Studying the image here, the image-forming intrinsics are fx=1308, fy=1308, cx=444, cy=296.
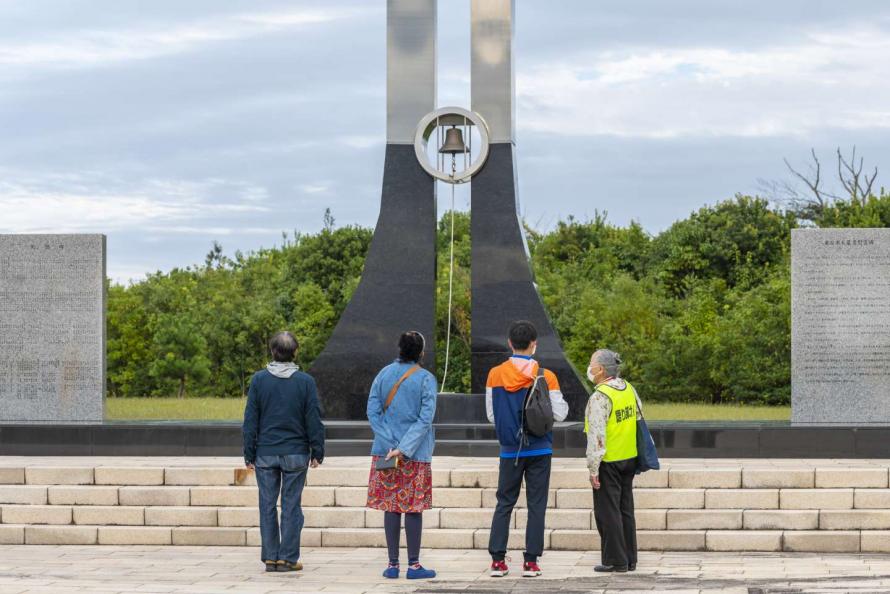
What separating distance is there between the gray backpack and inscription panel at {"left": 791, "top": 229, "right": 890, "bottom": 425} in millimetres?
5453

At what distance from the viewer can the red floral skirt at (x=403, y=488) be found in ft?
25.1

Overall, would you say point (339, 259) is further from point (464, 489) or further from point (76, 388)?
point (464, 489)

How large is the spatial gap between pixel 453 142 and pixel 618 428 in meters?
6.14

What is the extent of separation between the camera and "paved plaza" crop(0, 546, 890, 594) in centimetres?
734

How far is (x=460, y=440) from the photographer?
12016mm

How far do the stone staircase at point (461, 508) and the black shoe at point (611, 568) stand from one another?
1.10m

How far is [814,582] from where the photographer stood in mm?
7492

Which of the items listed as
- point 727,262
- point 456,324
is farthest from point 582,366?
point 727,262

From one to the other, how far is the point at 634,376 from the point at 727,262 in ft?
23.3

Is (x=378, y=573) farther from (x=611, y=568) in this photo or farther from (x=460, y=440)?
(x=460, y=440)

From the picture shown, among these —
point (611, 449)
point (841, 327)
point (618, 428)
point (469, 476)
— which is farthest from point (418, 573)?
point (841, 327)

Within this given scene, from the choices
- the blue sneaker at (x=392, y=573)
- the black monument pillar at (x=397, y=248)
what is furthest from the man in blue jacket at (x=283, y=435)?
the black monument pillar at (x=397, y=248)

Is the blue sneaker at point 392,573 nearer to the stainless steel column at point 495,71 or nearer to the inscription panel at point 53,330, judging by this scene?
the inscription panel at point 53,330

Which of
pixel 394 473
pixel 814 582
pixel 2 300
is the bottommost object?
pixel 814 582
